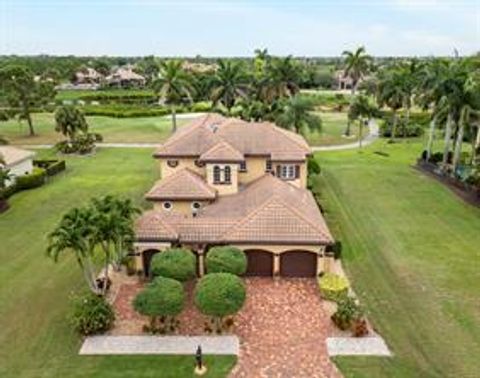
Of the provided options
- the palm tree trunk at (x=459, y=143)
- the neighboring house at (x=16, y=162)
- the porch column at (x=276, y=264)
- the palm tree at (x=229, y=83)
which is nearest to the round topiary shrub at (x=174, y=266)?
the porch column at (x=276, y=264)

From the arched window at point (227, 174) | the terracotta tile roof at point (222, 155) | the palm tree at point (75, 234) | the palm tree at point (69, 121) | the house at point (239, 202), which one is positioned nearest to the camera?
the palm tree at point (75, 234)

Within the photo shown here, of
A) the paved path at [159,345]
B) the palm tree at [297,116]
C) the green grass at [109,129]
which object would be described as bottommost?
the green grass at [109,129]

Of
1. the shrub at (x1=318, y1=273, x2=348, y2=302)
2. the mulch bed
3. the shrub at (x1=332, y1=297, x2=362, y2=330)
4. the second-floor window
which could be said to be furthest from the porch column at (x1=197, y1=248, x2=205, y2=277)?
the mulch bed

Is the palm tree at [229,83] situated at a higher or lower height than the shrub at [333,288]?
higher

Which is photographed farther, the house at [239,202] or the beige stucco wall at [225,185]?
the beige stucco wall at [225,185]

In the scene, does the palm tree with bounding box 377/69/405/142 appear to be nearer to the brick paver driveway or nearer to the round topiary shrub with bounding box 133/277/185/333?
the brick paver driveway

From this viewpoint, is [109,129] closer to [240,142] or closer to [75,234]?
[240,142]

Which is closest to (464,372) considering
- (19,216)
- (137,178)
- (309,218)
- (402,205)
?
(309,218)

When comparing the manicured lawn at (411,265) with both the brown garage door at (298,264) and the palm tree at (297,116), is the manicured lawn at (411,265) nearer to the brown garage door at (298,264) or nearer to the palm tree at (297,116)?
the brown garage door at (298,264)
